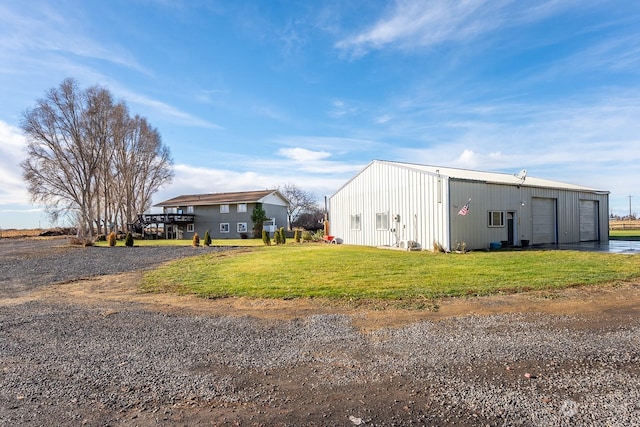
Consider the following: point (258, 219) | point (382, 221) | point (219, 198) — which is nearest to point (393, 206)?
point (382, 221)

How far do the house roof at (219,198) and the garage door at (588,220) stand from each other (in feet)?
101

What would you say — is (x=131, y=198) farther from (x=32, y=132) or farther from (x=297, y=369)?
(x=297, y=369)

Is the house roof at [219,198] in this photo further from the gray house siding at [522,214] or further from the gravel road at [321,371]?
the gravel road at [321,371]

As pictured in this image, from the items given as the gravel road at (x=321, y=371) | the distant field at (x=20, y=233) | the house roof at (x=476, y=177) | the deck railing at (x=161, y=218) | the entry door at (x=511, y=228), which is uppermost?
the house roof at (x=476, y=177)

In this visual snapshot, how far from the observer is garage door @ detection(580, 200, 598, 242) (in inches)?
926

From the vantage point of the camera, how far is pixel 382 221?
2192 cm

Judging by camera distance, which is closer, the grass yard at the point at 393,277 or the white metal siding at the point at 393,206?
the grass yard at the point at 393,277

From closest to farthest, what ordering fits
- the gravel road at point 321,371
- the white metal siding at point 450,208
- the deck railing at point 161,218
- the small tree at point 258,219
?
the gravel road at point 321,371
the white metal siding at point 450,208
the small tree at point 258,219
the deck railing at point 161,218

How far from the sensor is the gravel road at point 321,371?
308 centimetres

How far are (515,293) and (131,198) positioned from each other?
1887 inches

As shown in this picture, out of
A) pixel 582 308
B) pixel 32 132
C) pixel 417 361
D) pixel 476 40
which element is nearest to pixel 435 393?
pixel 417 361

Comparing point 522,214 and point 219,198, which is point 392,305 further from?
point 219,198

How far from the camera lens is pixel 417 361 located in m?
4.22

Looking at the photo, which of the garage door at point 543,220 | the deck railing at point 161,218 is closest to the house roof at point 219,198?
the deck railing at point 161,218
